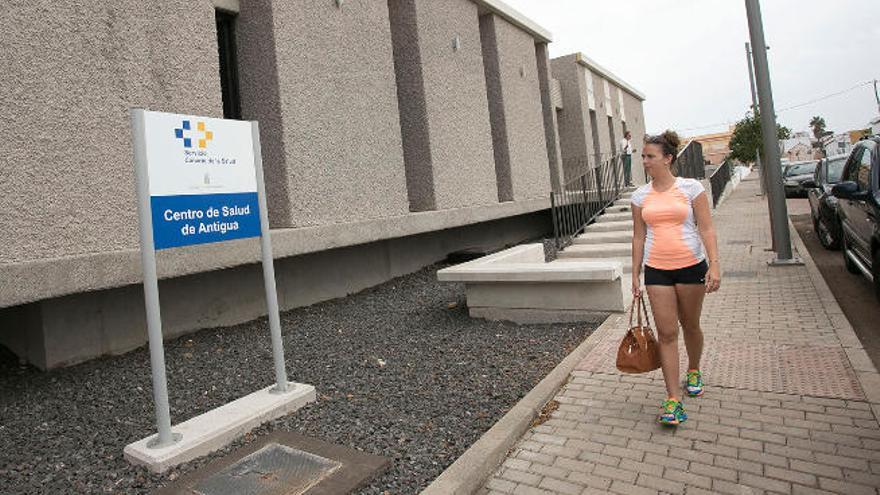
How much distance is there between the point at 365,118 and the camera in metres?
7.28

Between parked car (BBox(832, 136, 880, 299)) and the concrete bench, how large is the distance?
8.14ft

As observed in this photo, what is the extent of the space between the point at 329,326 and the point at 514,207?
597cm

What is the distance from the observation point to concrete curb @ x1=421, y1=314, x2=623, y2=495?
2.79 metres

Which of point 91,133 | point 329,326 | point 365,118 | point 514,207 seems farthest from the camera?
point 514,207

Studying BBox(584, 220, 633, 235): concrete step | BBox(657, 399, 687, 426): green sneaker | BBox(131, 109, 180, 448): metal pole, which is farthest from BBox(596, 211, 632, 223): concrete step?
BBox(131, 109, 180, 448): metal pole

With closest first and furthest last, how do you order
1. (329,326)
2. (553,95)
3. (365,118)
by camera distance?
(329,326) < (365,118) < (553,95)

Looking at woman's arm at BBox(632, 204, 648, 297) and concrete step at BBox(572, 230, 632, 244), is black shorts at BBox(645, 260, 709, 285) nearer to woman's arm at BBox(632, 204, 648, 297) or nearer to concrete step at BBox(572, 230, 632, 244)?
woman's arm at BBox(632, 204, 648, 297)

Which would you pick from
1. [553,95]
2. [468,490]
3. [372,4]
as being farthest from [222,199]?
[553,95]

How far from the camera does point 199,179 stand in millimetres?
3422

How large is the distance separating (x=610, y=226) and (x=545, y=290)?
501 cm

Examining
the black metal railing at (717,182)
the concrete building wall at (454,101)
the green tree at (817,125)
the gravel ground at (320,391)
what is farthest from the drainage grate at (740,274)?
the green tree at (817,125)

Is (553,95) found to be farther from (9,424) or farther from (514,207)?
(9,424)

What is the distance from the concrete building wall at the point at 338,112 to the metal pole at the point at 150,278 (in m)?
2.99

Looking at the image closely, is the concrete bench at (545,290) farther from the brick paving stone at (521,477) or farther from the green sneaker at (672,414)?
the brick paving stone at (521,477)
